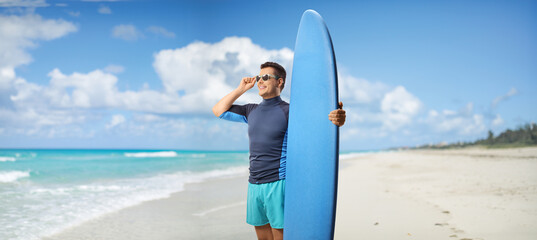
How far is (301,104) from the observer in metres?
2.13

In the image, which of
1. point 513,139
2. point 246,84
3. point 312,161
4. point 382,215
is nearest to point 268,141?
point 312,161

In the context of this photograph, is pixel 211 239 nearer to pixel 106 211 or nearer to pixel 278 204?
pixel 278 204

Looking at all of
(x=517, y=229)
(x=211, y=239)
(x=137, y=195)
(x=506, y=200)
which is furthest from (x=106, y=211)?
(x=506, y=200)

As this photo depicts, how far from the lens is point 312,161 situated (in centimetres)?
209

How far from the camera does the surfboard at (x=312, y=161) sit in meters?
2.04

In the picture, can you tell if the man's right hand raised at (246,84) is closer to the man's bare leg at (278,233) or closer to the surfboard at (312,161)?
the surfboard at (312,161)

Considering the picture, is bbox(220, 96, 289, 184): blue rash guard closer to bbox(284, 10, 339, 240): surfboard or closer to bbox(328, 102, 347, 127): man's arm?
bbox(284, 10, 339, 240): surfboard

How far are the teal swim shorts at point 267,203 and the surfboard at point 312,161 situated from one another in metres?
0.03

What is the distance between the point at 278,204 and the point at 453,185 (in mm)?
5492

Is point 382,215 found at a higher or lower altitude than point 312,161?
lower

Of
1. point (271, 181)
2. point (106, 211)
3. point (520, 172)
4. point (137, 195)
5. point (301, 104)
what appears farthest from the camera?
point (520, 172)

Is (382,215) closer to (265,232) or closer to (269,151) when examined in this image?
(265,232)

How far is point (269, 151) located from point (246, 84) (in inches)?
16.8

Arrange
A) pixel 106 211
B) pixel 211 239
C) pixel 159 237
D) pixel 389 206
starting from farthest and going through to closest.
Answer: pixel 106 211, pixel 389 206, pixel 159 237, pixel 211 239
